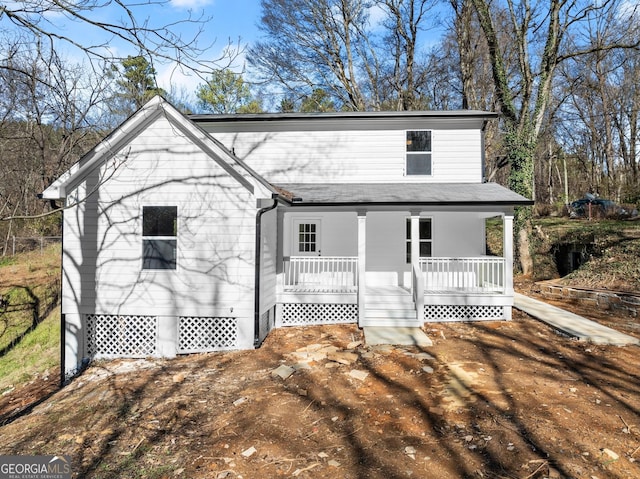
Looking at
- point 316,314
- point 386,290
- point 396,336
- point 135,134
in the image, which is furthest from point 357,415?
point 135,134

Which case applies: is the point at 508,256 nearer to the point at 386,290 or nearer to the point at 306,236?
the point at 386,290

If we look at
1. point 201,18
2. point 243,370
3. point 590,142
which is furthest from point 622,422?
point 590,142

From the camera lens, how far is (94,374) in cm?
758

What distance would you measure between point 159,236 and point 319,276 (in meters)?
4.76

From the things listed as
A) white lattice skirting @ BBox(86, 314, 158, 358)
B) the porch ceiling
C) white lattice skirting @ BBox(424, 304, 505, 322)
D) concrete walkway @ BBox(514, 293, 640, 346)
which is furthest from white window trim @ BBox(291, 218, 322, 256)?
concrete walkway @ BBox(514, 293, 640, 346)

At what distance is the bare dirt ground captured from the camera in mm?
3885

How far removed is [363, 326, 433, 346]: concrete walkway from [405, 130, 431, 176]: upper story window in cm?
519

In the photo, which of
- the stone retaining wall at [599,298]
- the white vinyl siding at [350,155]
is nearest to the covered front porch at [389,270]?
the white vinyl siding at [350,155]

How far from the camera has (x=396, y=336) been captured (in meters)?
8.40

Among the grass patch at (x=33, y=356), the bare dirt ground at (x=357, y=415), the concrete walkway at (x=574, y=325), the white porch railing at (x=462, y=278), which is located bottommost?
the grass patch at (x=33, y=356)

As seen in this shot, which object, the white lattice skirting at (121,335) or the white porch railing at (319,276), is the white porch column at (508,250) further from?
the white lattice skirting at (121,335)

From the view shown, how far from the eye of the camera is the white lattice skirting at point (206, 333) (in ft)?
27.0

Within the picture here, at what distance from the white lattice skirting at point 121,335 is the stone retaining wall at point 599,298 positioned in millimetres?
12196

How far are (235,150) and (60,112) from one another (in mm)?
11526
